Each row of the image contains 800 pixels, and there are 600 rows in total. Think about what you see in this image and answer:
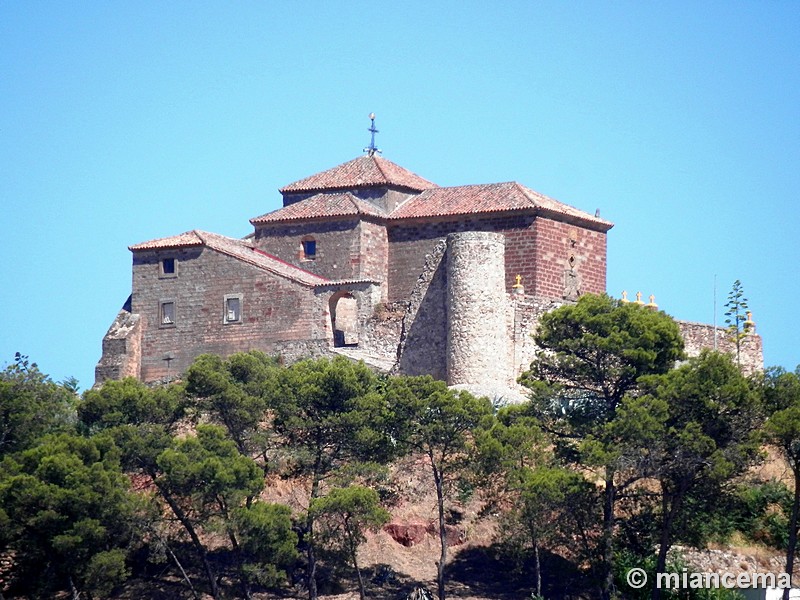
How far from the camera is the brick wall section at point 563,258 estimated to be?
53531mm

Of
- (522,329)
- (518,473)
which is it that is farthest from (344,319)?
(518,473)

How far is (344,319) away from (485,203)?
5.36m

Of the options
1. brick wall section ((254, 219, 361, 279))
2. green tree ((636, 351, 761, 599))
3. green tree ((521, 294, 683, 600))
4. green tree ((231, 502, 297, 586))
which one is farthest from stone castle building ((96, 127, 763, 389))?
green tree ((231, 502, 297, 586))

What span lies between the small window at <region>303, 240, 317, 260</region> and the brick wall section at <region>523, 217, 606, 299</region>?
666 cm

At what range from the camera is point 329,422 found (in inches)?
1694

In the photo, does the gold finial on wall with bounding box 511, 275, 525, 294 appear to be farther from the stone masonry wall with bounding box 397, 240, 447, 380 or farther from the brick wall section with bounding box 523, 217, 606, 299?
the stone masonry wall with bounding box 397, 240, 447, 380

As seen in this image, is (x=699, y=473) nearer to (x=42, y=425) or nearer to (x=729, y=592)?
(x=729, y=592)

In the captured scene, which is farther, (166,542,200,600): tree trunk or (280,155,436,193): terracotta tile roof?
(280,155,436,193): terracotta tile roof

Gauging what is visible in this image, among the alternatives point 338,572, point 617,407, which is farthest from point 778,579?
point 338,572

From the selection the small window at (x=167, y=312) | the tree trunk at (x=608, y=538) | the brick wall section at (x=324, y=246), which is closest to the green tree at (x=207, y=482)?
the tree trunk at (x=608, y=538)

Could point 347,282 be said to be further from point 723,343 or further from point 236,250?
point 723,343

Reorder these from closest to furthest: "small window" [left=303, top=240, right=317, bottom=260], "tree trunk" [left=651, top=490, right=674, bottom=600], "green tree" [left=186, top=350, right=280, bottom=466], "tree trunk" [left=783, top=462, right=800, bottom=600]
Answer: "tree trunk" [left=651, top=490, right=674, bottom=600] → "tree trunk" [left=783, top=462, right=800, bottom=600] → "green tree" [left=186, top=350, right=280, bottom=466] → "small window" [left=303, top=240, right=317, bottom=260]

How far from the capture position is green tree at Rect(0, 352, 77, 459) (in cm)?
4447

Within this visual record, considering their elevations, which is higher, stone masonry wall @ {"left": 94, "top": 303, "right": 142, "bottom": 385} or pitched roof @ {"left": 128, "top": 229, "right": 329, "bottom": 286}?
pitched roof @ {"left": 128, "top": 229, "right": 329, "bottom": 286}
